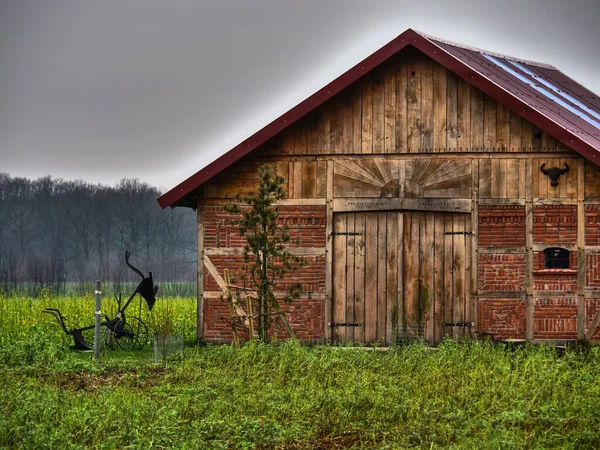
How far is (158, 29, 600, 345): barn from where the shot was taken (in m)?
17.1

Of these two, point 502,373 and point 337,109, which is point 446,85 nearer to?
point 337,109

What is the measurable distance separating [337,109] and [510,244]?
3.65 metres

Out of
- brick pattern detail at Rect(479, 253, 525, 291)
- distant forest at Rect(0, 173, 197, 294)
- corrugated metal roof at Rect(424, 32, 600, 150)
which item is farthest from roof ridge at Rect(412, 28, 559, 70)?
distant forest at Rect(0, 173, 197, 294)

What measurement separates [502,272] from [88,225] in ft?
157

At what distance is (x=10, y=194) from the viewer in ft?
214

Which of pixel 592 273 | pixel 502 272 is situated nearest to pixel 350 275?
pixel 502 272

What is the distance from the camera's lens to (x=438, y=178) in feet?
57.4

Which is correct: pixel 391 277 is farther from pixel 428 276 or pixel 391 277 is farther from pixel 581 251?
pixel 581 251

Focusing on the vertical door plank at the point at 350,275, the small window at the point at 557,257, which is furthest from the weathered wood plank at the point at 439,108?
the small window at the point at 557,257

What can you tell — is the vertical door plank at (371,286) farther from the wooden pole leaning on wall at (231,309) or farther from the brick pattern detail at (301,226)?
the wooden pole leaning on wall at (231,309)

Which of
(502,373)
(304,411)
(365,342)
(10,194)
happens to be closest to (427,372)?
(502,373)

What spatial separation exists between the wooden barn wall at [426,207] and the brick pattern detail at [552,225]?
2 cm

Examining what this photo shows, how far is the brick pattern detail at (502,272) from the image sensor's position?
1719 cm

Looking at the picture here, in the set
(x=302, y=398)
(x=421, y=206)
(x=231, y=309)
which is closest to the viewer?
(x=302, y=398)
